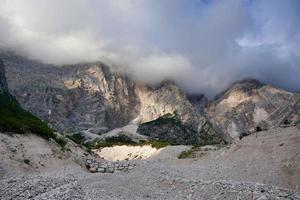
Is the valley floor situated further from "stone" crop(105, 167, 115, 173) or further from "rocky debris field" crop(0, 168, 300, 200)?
"stone" crop(105, 167, 115, 173)

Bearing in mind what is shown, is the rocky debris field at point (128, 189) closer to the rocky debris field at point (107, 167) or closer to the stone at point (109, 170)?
the stone at point (109, 170)

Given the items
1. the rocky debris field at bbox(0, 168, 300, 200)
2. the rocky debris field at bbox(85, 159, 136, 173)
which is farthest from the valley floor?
the rocky debris field at bbox(85, 159, 136, 173)

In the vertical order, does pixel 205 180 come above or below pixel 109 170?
below

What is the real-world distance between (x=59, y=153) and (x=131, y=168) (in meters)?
10.1

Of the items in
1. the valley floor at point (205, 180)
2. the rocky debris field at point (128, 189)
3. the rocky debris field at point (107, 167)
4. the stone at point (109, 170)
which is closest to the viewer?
the rocky debris field at point (128, 189)

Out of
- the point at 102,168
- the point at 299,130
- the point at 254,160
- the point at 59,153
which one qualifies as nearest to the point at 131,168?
the point at 102,168

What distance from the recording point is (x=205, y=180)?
42.0m

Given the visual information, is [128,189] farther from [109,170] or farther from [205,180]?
[109,170]

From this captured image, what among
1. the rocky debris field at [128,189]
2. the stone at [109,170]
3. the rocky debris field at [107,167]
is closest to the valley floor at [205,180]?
the rocky debris field at [128,189]

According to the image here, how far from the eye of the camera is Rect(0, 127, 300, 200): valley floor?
3441 centimetres

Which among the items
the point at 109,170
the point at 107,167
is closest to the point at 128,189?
the point at 109,170

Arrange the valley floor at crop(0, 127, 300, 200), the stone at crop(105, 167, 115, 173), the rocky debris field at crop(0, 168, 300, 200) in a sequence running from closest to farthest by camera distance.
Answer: the rocky debris field at crop(0, 168, 300, 200) < the valley floor at crop(0, 127, 300, 200) < the stone at crop(105, 167, 115, 173)

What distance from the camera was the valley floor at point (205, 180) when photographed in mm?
34406

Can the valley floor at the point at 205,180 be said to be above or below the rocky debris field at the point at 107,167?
below
